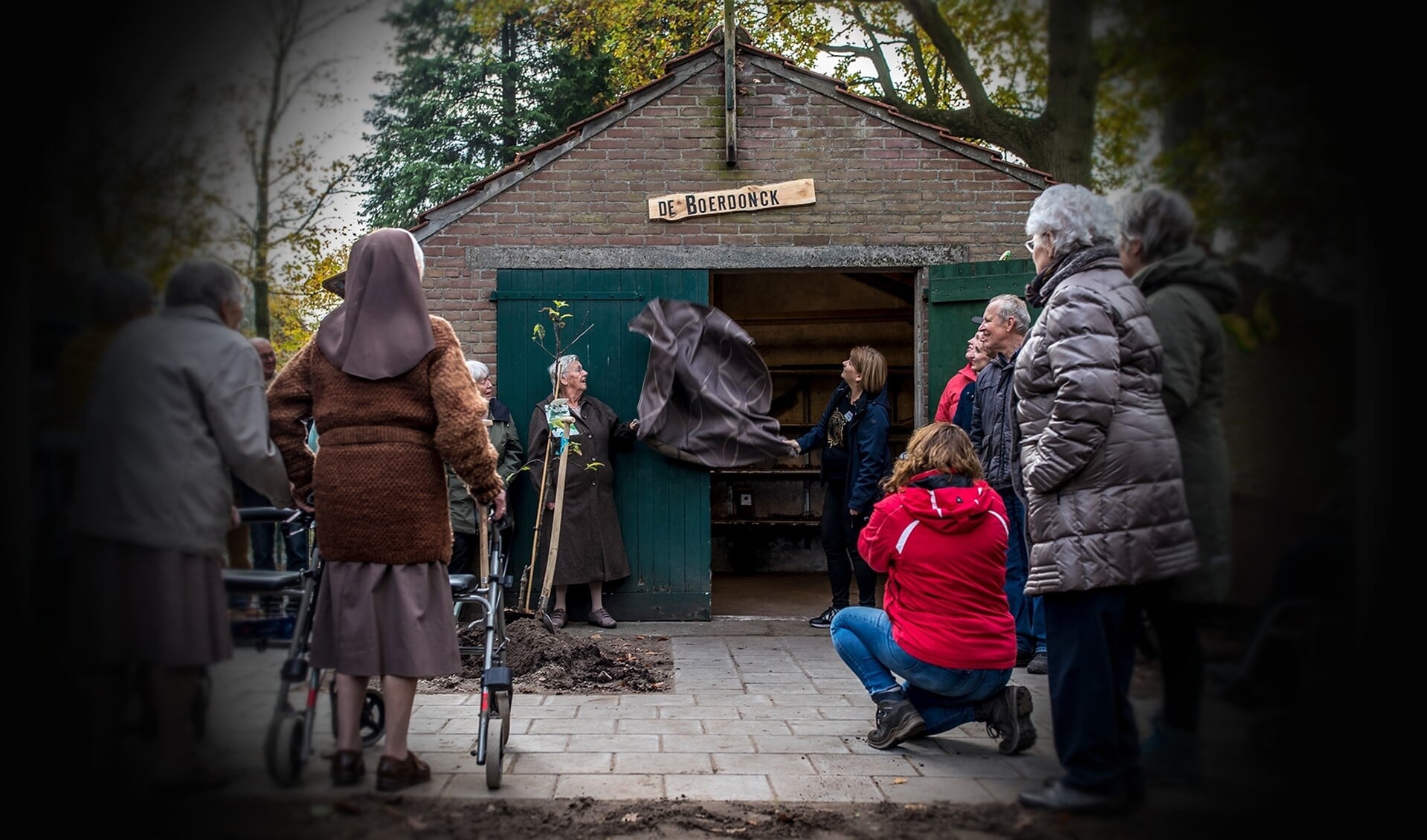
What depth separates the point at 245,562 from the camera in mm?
2205

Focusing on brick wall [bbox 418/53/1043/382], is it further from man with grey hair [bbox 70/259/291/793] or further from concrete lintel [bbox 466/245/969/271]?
man with grey hair [bbox 70/259/291/793]

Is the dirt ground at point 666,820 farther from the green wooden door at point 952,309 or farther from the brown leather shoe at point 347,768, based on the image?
the green wooden door at point 952,309

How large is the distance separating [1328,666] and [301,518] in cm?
242

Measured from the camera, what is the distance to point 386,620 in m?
2.92

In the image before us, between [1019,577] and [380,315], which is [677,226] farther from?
[380,315]

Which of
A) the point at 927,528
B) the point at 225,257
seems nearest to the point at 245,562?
the point at 225,257

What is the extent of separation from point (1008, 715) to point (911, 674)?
378mm

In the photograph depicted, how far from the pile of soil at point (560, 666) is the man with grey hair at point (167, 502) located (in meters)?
3.21

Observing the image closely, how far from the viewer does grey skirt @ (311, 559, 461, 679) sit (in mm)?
2789

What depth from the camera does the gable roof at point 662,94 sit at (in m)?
7.36

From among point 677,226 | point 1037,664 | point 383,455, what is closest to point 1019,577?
point 1037,664

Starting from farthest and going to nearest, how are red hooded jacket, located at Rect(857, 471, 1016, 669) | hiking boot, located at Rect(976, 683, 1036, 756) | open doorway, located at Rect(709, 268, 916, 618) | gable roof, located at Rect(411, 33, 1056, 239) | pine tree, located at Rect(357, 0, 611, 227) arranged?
open doorway, located at Rect(709, 268, 916, 618)
gable roof, located at Rect(411, 33, 1056, 239)
red hooded jacket, located at Rect(857, 471, 1016, 669)
hiking boot, located at Rect(976, 683, 1036, 756)
pine tree, located at Rect(357, 0, 611, 227)

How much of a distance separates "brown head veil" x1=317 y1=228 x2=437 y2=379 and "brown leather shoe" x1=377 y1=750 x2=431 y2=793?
99 cm

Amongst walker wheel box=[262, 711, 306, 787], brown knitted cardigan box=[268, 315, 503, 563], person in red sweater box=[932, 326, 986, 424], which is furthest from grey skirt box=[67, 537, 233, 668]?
person in red sweater box=[932, 326, 986, 424]
